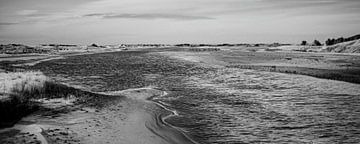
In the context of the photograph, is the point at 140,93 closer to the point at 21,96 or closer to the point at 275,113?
the point at 21,96

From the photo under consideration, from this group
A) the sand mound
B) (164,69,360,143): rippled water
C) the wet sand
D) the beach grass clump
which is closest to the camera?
the wet sand

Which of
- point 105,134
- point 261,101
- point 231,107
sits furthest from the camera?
point 261,101

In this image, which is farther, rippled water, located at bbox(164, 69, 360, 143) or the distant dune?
the distant dune

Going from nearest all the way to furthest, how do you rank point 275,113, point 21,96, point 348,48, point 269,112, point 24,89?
point 275,113, point 269,112, point 21,96, point 24,89, point 348,48

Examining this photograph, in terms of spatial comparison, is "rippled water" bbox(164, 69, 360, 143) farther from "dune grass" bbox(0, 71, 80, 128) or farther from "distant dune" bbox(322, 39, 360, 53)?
"distant dune" bbox(322, 39, 360, 53)

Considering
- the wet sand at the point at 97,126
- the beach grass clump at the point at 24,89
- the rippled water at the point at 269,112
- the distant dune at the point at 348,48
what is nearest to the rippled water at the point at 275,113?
the rippled water at the point at 269,112

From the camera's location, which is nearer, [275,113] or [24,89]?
[275,113]

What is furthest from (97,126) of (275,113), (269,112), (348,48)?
(348,48)

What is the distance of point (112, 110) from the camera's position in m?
12.5

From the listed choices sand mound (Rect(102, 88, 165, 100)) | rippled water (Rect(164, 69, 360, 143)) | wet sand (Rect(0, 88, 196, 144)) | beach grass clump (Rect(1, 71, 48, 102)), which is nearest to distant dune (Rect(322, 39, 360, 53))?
rippled water (Rect(164, 69, 360, 143))

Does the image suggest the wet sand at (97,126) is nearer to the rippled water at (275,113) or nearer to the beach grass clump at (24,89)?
the rippled water at (275,113)

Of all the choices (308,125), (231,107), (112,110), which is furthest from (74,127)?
(308,125)

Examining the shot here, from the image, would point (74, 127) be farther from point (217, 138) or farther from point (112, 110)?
point (217, 138)

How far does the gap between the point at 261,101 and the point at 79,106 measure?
9235 millimetres
